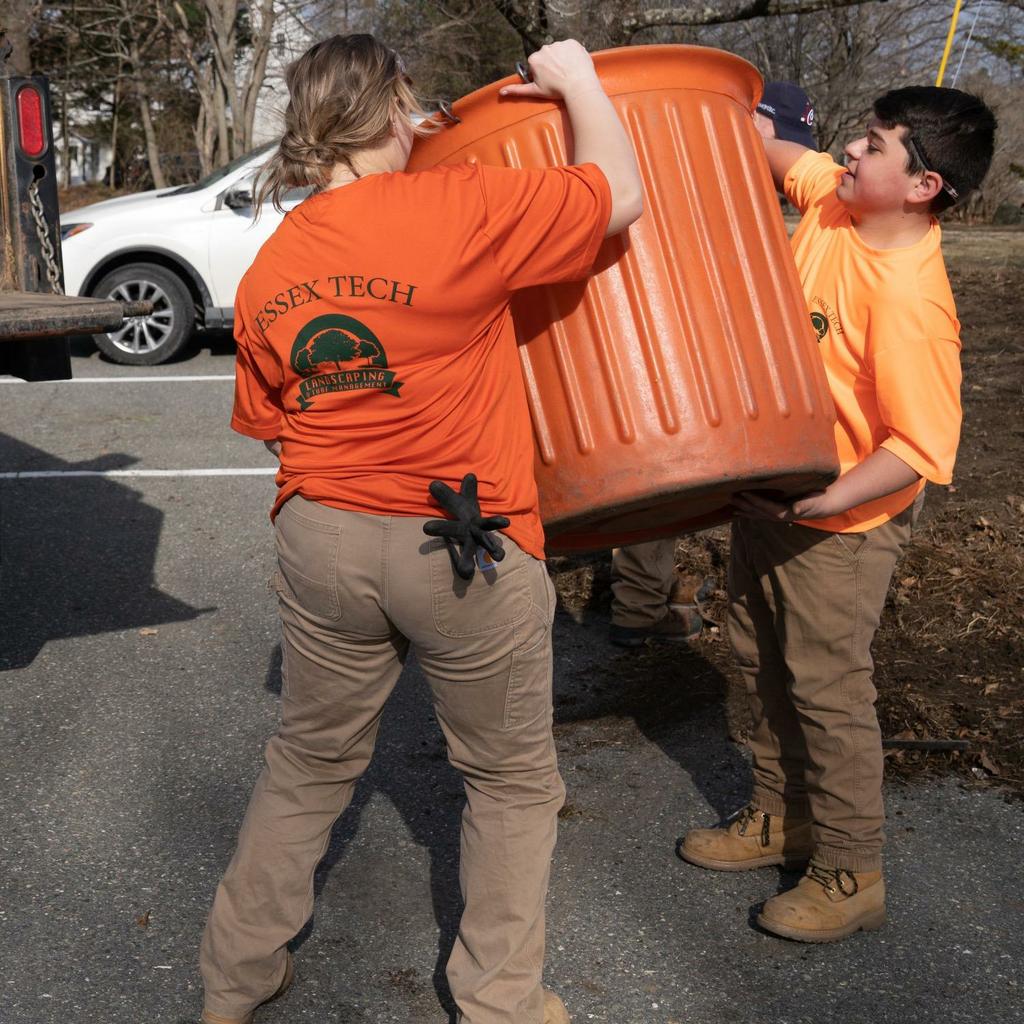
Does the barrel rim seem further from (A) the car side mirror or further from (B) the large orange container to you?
(A) the car side mirror

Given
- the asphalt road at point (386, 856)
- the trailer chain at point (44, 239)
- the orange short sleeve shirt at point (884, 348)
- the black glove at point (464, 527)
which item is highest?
the trailer chain at point (44, 239)

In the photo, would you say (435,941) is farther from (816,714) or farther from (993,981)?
(993,981)

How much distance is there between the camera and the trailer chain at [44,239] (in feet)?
13.1

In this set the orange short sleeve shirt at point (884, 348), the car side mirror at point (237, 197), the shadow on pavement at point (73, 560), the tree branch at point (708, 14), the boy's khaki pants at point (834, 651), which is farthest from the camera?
the car side mirror at point (237, 197)

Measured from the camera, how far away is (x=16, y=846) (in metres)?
3.21

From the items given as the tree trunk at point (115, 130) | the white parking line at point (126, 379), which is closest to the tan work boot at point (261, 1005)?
the white parking line at point (126, 379)

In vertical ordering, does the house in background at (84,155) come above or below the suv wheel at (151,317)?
above

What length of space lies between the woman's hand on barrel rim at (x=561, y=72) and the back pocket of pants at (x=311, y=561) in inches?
34.0

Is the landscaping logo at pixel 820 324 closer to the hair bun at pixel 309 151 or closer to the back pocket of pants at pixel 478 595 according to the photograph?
the back pocket of pants at pixel 478 595

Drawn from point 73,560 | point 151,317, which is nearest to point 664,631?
point 73,560

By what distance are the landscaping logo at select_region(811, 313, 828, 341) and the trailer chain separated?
102 inches

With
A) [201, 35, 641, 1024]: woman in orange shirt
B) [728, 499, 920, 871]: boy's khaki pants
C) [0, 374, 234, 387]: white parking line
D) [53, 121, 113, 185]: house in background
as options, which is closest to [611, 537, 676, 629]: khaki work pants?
[728, 499, 920, 871]: boy's khaki pants

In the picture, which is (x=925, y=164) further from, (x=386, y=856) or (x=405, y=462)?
(x=386, y=856)

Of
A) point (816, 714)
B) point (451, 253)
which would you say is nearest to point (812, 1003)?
point (816, 714)
